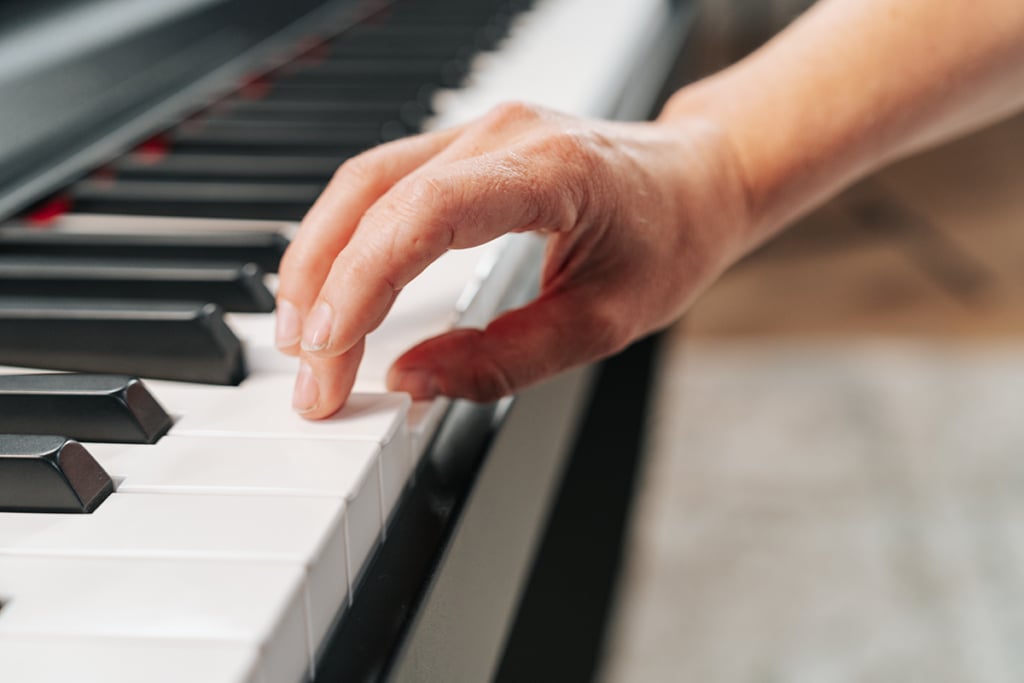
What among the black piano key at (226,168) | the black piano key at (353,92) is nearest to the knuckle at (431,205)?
the black piano key at (226,168)

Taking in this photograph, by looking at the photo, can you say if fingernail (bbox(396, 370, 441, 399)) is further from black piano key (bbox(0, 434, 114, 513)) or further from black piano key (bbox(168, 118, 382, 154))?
black piano key (bbox(168, 118, 382, 154))

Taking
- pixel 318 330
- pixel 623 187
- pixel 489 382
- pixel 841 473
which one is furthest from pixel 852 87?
pixel 841 473

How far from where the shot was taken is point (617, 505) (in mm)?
1562

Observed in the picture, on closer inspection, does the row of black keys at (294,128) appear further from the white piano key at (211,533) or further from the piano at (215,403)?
the white piano key at (211,533)

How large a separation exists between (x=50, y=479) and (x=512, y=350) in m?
0.26

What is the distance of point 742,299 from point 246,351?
7.27ft

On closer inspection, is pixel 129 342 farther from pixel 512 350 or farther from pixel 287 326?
pixel 512 350

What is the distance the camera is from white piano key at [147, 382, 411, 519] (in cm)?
44

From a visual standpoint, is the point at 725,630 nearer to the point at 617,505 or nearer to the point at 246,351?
the point at 617,505

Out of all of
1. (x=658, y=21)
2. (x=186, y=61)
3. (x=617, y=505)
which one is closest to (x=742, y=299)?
(x=617, y=505)

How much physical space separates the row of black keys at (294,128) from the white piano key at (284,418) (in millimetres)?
269

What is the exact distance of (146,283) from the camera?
60 centimetres

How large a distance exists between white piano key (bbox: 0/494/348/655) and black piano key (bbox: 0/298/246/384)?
0.42 feet

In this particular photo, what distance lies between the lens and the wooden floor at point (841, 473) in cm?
155
